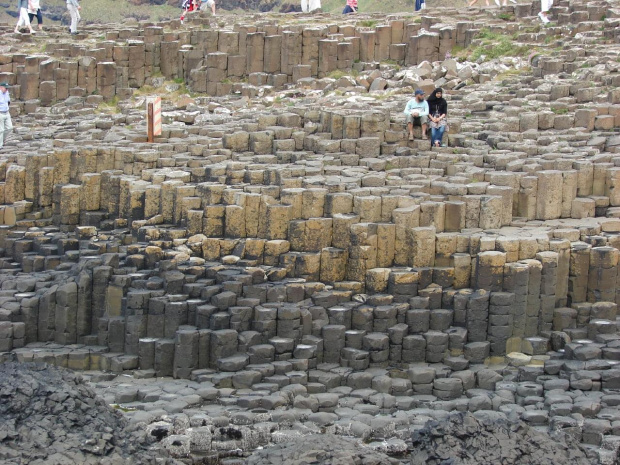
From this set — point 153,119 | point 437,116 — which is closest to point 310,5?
point 153,119

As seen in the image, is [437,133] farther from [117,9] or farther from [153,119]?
[117,9]

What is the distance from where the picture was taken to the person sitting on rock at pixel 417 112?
102 ft

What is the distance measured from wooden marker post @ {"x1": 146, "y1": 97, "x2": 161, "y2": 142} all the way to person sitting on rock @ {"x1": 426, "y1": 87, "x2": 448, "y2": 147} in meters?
6.67

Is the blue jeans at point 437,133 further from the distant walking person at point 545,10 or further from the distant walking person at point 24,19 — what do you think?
the distant walking person at point 24,19

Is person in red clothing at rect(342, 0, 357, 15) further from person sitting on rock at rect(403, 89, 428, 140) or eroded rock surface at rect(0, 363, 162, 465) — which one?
eroded rock surface at rect(0, 363, 162, 465)

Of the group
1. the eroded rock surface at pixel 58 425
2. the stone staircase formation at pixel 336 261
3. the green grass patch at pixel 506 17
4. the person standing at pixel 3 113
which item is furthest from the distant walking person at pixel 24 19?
the eroded rock surface at pixel 58 425

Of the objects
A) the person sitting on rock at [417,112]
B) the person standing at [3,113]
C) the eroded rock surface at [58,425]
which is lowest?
the eroded rock surface at [58,425]

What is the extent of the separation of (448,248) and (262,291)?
12.7ft

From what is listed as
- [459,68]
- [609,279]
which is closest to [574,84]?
[459,68]

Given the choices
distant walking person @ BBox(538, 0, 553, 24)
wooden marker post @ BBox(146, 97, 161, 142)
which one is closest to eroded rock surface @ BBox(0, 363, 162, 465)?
wooden marker post @ BBox(146, 97, 161, 142)

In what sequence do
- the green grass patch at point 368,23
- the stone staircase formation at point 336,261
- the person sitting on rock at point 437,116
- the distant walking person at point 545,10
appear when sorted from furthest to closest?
the green grass patch at point 368,23 → the distant walking person at point 545,10 → the person sitting on rock at point 437,116 → the stone staircase formation at point 336,261

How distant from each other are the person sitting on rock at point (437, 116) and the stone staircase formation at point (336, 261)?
16.5 inches

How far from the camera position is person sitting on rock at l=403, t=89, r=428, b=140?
31156 mm

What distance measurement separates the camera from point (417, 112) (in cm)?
3116
